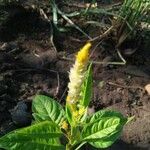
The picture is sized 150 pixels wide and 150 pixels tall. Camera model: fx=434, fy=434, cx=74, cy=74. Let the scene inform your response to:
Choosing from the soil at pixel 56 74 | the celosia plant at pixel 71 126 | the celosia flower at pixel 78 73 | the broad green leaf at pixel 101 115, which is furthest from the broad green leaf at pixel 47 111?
the soil at pixel 56 74

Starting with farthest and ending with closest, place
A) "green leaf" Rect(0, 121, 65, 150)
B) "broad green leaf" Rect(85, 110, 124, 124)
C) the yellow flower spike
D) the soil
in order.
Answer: the soil → "broad green leaf" Rect(85, 110, 124, 124) → "green leaf" Rect(0, 121, 65, 150) → the yellow flower spike

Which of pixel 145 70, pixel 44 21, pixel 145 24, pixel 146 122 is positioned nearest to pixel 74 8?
pixel 44 21

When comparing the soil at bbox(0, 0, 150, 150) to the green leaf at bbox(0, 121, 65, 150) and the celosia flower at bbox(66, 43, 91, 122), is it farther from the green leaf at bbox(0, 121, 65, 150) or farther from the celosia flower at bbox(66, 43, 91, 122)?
the celosia flower at bbox(66, 43, 91, 122)

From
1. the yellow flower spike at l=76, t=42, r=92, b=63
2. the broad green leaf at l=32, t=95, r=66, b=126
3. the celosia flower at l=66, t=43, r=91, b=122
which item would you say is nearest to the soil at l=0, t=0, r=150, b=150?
the broad green leaf at l=32, t=95, r=66, b=126

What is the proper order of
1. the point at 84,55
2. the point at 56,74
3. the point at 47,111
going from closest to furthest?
the point at 84,55 < the point at 47,111 < the point at 56,74

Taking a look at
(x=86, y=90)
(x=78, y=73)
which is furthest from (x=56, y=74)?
(x=78, y=73)

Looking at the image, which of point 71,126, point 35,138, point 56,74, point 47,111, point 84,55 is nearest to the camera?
point 84,55

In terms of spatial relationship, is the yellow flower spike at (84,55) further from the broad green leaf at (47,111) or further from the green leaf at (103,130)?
the broad green leaf at (47,111)

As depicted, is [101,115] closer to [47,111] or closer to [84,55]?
[47,111]
